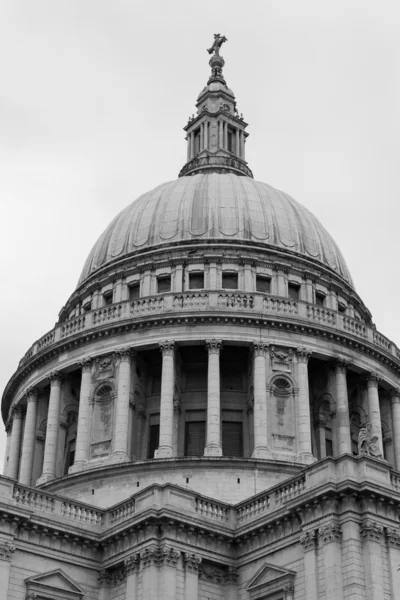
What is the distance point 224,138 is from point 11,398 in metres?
24.2

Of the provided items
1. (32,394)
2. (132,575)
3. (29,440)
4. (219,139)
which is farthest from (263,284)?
(132,575)

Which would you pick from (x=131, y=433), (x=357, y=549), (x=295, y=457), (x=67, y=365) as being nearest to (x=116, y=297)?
(x=67, y=365)

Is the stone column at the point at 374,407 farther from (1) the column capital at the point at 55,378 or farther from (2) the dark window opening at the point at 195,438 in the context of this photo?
(1) the column capital at the point at 55,378

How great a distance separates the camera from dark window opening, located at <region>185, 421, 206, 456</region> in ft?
168

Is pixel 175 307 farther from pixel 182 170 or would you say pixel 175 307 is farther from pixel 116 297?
pixel 182 170

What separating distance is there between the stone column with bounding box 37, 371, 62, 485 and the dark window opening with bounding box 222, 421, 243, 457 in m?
9.02

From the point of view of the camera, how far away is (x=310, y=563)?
3566cm

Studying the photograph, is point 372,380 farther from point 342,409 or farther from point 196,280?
point 196,280

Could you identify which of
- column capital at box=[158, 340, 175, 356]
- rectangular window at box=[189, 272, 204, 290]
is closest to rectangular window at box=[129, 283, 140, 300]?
rectangular window at box=[189, 272, 204, 290]

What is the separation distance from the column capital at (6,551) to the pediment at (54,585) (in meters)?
1.12

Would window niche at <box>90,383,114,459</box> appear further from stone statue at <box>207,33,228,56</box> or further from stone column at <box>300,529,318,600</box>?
stone statue at <box>207,33,228,56</box>

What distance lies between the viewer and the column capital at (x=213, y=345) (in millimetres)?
51781

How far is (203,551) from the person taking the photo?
128 feet

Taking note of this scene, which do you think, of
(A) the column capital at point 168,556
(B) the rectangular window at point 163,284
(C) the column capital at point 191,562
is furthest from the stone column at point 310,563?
(B) the rectangular window at point 163,284
